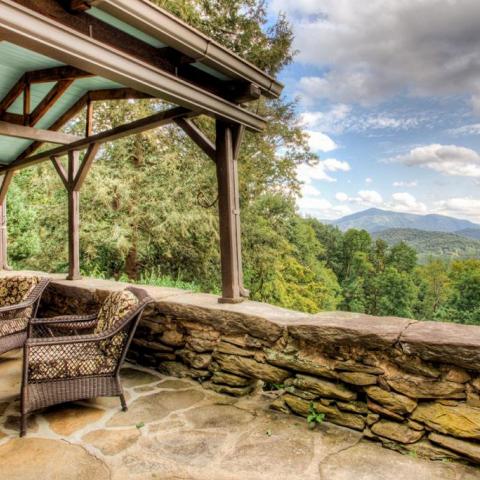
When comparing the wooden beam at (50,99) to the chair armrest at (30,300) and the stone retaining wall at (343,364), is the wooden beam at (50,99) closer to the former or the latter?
the chair armrest at (30,300)

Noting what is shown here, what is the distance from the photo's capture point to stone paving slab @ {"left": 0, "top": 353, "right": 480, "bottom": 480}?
1.83m

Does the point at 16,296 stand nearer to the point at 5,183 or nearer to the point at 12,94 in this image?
the point at 12,94

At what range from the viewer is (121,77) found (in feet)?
7.27

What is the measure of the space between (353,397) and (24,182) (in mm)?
10979

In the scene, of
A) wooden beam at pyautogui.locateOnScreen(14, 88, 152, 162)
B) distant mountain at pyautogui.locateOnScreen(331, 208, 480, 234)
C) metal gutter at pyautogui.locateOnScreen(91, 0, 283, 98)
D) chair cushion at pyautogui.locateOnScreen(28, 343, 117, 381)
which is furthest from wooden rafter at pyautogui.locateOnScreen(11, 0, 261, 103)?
distant mountain at pyautogui.locateOnScreen(331, 208, 480, 234)

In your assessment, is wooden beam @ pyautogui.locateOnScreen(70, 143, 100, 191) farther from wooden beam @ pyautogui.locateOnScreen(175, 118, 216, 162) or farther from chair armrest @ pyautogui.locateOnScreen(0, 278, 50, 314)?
wooden beam @ pyautogui.locateOnScreen(175, 118, 216, 162)

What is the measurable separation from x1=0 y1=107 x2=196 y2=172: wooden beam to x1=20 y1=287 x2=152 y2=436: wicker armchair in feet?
5.20

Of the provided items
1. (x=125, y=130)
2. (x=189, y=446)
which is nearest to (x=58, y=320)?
(x=189, y=446)

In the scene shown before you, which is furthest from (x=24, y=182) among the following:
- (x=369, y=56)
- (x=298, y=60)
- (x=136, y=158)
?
(x=369, y=56)

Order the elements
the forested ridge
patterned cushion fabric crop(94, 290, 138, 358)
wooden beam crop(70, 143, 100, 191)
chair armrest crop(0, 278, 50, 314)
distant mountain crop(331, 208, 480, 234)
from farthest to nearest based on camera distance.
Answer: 1. distant mountain crop(331, 208, 480, 234)
2. the forested ridge
3. wooden beam crop(70, 143, 100, 191)
4. chair armrest crop(0, 278, 50, 314)
5. patterned cushion fabric crop(94, 290, 138, 358)

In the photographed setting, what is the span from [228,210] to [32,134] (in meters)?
2.85

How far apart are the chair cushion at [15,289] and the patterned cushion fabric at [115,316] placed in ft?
4.41

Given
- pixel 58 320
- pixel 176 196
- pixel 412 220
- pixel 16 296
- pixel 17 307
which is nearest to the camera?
pixel 58 320

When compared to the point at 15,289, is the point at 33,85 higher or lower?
higher
